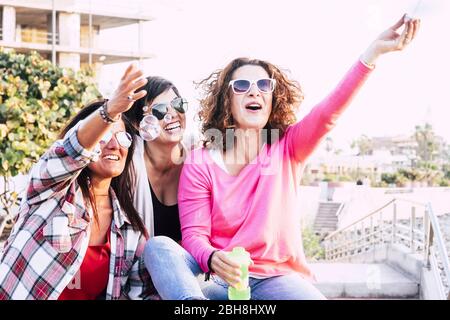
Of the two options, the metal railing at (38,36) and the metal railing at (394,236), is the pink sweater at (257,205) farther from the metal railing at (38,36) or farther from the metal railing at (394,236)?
the metal railing at (394,236)

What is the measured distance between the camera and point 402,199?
265cm

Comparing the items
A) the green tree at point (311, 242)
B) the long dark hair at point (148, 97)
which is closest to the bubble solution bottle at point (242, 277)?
the long dark hair at point (148, 97)

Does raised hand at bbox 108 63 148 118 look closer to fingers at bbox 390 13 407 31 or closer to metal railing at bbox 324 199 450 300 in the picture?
fingers at bbox 390 13 407 31

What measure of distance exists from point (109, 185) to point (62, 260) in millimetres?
204

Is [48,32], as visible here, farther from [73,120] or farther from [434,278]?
[434,278]

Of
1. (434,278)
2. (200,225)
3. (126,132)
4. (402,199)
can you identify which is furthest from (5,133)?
(434,278)

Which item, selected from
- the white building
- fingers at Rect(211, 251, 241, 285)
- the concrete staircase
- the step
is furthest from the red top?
the step

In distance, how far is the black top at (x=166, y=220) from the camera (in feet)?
5.68

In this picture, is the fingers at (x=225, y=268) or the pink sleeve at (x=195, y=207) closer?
the fingers at (x=225, y=268)

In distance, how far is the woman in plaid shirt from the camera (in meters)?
1.46

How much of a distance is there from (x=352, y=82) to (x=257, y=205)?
13.1 inches

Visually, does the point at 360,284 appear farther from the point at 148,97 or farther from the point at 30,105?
the point at 148,97

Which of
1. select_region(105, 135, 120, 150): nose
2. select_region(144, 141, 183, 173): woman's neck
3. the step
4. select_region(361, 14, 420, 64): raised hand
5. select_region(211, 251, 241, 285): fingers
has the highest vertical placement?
select_region(361, 14, 420, 64): raised hand

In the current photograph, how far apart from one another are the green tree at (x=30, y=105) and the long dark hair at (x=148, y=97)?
0.40 meters
